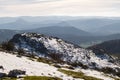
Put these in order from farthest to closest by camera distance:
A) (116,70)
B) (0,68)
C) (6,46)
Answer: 1. (116,70)
2. (6,46)
3. (0,68)

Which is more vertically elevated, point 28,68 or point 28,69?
point 28,68

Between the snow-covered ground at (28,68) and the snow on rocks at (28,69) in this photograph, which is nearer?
the snow on rocks at (28,69)

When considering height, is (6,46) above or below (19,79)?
above

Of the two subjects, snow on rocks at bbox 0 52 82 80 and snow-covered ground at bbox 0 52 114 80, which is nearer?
snow on rocks at bbox 0 52 82 80

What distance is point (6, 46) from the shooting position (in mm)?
124312

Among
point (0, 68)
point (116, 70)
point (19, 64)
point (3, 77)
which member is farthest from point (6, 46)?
point (116, 70)

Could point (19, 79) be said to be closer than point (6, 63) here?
Yes

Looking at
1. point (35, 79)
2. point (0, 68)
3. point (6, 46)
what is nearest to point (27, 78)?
point (35, 79)

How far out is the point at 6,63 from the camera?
64.9 m

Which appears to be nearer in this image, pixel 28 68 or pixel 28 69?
pixel 28 69

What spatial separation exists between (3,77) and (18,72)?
3.28 m

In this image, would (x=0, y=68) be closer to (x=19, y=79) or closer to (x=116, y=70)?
(x=19, y=79)

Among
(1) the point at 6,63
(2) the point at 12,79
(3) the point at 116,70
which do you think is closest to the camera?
(2) the point at 12,79

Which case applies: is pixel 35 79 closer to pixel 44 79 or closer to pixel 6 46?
pixel 44 79
